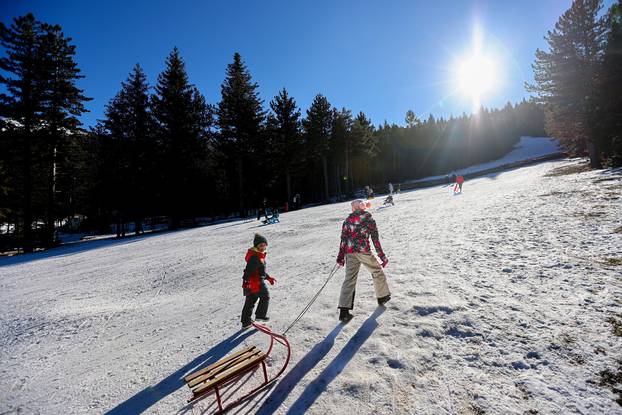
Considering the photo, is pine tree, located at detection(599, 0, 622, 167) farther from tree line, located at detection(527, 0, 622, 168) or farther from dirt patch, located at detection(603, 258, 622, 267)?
dirt patch, located at detection(603, 258, 622, 267)

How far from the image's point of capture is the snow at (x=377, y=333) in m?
3.06

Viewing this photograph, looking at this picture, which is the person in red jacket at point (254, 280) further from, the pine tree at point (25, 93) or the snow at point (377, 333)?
the pine tree at point (25, 93)

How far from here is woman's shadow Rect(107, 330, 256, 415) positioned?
3.36 meters

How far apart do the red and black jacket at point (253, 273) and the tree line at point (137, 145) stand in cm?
2530

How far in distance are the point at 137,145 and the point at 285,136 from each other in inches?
732

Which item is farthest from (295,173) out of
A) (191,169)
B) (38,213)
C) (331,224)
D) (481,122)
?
(481,122)

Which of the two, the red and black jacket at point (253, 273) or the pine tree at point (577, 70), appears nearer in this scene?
the red and black jacket at point (253, 273)

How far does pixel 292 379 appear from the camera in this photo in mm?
3520

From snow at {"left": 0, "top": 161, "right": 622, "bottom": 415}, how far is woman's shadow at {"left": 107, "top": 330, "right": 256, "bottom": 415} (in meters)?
0.03

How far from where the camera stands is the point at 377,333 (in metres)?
4.27

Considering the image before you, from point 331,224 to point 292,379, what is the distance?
499 inches

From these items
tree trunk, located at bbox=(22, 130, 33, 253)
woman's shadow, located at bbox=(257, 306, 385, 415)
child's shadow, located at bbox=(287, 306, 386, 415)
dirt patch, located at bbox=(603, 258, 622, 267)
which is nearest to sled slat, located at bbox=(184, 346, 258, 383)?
woman's shadow, located at bbox=(257, 306, 385, 415)

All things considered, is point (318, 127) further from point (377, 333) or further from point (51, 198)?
point (377, 333)

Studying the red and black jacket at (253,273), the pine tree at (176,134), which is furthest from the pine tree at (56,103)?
the red and black jacket at (253,273)
